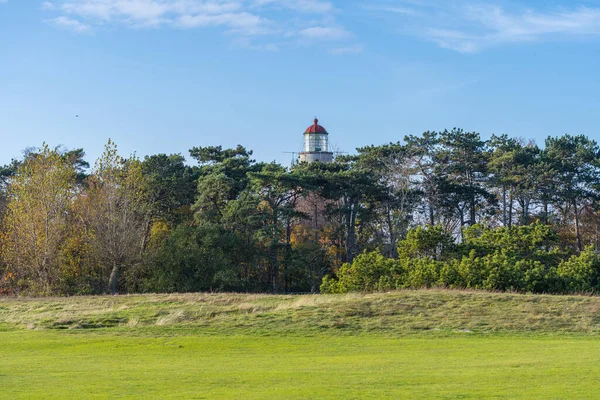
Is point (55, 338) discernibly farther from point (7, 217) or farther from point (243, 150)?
point (243, 150)

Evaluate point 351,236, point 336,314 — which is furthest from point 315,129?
point 336,314

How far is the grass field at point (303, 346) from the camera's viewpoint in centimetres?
1334

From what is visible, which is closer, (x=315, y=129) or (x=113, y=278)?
(x=113, y=278)

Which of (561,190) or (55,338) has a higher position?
(561,190)

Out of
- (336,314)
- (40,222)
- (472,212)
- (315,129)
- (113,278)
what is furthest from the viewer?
(315,129)

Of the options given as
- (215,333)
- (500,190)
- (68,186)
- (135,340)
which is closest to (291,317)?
(215,333)

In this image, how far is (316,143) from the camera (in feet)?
251

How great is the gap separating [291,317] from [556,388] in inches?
687

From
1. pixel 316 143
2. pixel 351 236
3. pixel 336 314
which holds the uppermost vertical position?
pixel 316 143

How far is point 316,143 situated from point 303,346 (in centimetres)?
5439

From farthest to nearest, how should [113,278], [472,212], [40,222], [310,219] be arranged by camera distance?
[472,212]
[310,219]
[113,278]
[40,222]

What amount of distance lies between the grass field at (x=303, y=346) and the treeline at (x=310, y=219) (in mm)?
10630

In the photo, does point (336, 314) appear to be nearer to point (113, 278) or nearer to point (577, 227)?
point (113, 278)

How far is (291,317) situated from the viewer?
29703 mm
